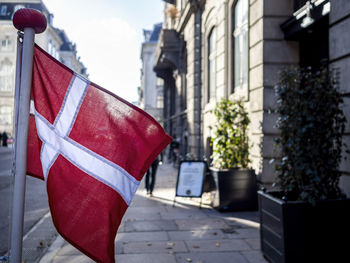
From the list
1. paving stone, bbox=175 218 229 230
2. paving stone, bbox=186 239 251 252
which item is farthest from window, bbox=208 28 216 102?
paving stone, bbox=186 239 251 252

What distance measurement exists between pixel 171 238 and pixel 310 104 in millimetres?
2844

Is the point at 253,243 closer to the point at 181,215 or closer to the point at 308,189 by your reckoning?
the point at 308,189

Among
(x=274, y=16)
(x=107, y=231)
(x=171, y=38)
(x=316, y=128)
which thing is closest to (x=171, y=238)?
(x=316, y=128)

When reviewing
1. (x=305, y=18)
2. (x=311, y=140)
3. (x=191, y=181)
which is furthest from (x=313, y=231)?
(x=191, y=181)

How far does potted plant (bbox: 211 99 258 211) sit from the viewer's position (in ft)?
23.7

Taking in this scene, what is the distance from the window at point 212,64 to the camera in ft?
39.1

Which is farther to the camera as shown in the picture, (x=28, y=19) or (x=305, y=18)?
(x=305, y=18)

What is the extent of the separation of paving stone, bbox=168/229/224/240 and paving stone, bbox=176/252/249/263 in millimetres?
746

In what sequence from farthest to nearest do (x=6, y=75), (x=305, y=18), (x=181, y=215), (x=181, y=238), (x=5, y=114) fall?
(x=6, y=75) < (x=5, y=114) < (x=181, y=215) < (x=305, y=18) < (x=181, y=238)

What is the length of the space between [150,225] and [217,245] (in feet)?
5.17

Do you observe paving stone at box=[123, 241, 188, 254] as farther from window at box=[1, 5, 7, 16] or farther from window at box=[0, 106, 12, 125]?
window at box=[1, 5, 7, 16]

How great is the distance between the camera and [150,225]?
6246 millimetres

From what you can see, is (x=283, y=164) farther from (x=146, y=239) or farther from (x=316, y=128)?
(x=146, y=239)

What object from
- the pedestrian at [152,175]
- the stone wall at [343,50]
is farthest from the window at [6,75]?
the stone wall at [343,50]
